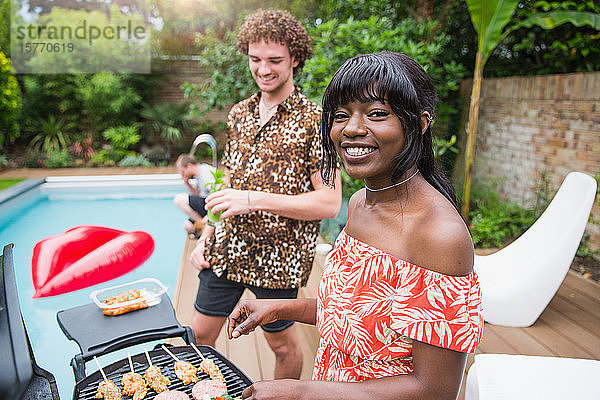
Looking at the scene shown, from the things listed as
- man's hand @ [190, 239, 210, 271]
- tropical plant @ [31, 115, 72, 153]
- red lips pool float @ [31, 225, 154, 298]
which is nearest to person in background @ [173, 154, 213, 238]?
red lips pool float @ [31, 225, 154, 298]

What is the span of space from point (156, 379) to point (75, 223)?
5.97m

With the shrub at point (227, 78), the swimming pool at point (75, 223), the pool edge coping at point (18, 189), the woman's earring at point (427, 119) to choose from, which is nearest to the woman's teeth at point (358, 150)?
the woman's earring at point (427, 119)

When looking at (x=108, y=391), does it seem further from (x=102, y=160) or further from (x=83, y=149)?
(x=83, y=149)

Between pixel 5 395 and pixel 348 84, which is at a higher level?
pixel 348 84

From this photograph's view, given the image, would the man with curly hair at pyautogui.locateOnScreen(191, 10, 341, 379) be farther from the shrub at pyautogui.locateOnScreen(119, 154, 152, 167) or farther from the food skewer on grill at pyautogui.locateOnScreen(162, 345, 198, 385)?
the shrub at pyautogui.locateOnScreen(119, 154, 152, 167)

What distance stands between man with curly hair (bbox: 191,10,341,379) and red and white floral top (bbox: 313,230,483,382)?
693 mm

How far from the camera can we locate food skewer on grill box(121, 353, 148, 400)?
126cm

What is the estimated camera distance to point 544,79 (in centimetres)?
490

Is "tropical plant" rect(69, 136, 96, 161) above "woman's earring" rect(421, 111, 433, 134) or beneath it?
beneath

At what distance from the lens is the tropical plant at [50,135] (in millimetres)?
10461

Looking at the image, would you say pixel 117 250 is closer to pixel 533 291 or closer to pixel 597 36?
pixel 533 291

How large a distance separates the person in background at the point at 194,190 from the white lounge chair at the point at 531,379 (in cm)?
325

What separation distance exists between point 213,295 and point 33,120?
10459 millimetres

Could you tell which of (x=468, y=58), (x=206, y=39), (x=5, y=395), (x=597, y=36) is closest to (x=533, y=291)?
(x=5, y=395)
